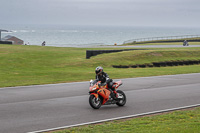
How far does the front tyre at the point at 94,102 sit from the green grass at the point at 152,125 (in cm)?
176

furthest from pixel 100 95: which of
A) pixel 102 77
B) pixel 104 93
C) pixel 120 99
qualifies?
pixel 120 99

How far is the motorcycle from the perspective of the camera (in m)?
11.1

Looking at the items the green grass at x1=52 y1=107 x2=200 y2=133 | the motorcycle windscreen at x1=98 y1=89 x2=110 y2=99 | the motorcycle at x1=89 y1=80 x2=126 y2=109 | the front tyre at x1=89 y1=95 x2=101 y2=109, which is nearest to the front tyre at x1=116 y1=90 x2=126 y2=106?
the motorcycle at x1=89 y1=80 x2=126 y2=109

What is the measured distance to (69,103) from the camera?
40.5ft

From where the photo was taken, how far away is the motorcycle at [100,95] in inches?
438

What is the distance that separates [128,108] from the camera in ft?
38.2

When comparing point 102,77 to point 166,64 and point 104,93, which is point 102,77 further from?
point 166,64

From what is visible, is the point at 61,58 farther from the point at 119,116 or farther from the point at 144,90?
the point at 119,116

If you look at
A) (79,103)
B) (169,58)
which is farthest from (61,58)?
(79,103)

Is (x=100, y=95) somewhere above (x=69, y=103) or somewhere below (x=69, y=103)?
above

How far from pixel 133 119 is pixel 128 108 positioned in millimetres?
1885

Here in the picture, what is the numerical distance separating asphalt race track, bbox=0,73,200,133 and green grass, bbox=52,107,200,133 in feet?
2.66

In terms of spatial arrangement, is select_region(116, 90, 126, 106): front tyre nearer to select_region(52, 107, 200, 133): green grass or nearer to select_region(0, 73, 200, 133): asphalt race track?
select_region(0, 73, 200, 133): asphalt race track

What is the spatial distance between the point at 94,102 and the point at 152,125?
9.68ft
